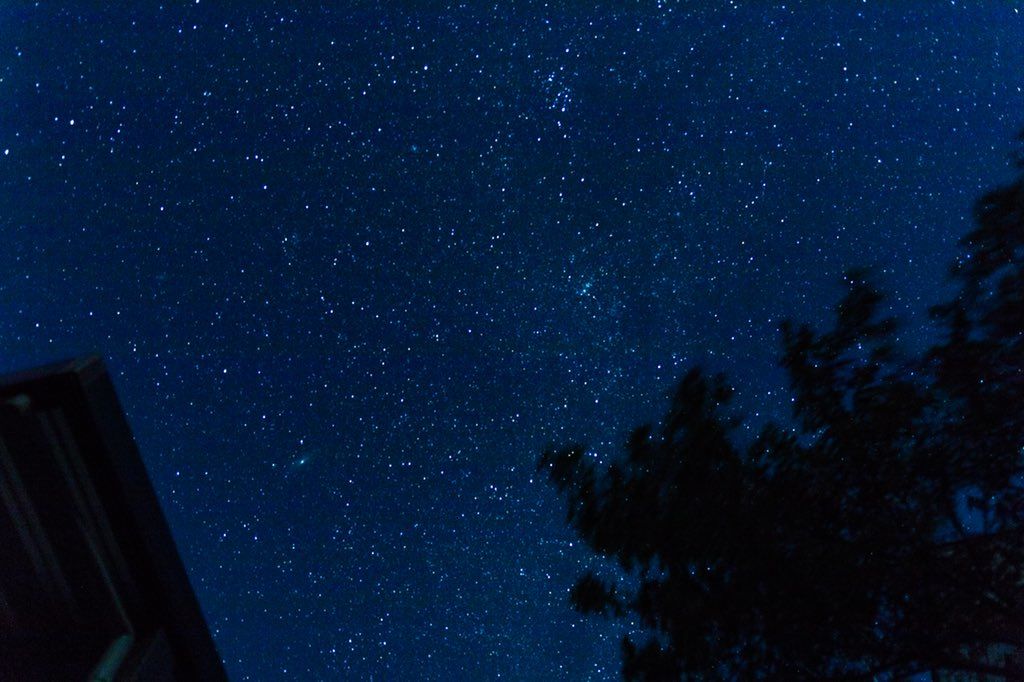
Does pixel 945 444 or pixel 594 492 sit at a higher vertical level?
pixel 945 444

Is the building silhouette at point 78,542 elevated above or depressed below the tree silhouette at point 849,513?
below

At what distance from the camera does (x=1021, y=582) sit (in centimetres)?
611

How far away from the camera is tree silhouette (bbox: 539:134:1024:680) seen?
5781 mm

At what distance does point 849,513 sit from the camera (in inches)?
243

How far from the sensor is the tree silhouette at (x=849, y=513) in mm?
5781

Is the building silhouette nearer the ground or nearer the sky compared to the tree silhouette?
nearer the ground

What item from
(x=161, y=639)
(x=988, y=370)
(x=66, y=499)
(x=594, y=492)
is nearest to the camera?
(x=66, y=499)

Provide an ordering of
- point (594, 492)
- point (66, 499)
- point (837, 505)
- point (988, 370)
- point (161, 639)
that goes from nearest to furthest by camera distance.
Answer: point (66, 499), point (161, 639), point (988, 370), point (837, 505), point (594, 492)

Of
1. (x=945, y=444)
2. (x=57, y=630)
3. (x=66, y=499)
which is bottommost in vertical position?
(x=57, y=630)

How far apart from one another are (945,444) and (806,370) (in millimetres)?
1099

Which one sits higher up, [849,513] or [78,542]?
[849,513]

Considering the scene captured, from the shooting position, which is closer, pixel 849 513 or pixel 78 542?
pixel 78 542

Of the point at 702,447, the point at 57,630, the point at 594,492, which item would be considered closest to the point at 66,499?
the point at 57,630

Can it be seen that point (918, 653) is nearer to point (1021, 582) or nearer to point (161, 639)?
point (1021, 582)
